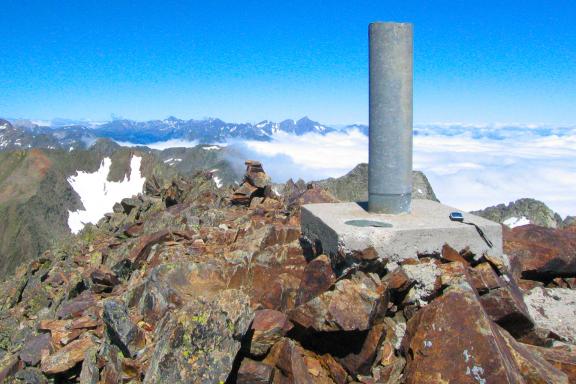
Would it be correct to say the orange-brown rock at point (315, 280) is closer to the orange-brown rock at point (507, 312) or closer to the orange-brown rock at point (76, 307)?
the orange-brown rock at point (507, 312)

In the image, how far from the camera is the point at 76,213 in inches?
5231

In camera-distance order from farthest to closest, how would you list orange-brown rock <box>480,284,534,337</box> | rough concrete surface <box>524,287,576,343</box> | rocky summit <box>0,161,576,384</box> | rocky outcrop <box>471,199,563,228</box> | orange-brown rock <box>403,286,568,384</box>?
rocky outcrop <box>471,199,563,228</box> → rough concrete surface <box>524,287,576,343</box> → orange-brown rock <box>480,284,534,337</box> → rocky summit <box>0,161,576,384</box> → orange-brown rock <box>403,286,568,384</box>

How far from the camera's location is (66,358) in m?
8.26

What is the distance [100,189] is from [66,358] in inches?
6171

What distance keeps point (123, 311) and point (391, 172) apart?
5998 mm

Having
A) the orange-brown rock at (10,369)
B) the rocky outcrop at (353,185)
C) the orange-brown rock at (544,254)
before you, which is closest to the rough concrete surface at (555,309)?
the orange-brown rock at (544,254)

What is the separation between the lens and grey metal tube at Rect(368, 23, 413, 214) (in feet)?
33.8

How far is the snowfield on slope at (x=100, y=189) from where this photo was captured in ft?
442

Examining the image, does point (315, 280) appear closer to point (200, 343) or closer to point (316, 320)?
point (316, 320)

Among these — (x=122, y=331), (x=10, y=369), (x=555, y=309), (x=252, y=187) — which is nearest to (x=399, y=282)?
(x=555, y=309)

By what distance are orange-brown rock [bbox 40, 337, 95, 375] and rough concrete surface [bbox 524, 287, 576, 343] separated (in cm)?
771

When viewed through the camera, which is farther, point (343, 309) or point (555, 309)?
point (555, 309)

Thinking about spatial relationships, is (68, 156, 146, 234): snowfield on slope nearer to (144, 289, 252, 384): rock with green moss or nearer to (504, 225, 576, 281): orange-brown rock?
(504, 225, 576, 281): orange-brown rock

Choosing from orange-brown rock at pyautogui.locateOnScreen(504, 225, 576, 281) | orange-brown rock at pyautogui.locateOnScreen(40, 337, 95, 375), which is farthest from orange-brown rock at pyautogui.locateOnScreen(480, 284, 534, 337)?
orange-brown rock at pyautogui.locateOnScreen(40, 337, 95, 375)
